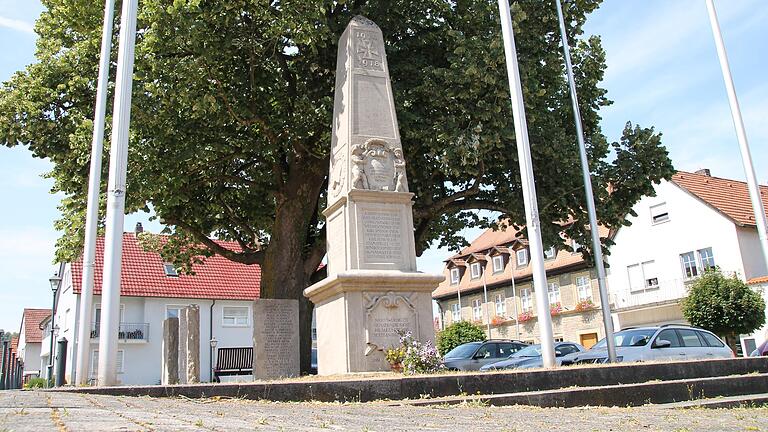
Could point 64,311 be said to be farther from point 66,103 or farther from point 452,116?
point 452,116

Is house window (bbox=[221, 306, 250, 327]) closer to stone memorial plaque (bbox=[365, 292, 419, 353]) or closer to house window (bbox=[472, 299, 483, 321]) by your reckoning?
house window (bbox=[472, 299, 483, 321])

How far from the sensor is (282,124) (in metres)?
17.5

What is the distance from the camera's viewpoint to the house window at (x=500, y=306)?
4495 cm

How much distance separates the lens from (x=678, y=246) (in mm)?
36875

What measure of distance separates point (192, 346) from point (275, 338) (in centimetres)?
293

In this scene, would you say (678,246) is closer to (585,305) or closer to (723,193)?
(723,193)

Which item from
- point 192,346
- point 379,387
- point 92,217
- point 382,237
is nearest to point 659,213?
point 382,237

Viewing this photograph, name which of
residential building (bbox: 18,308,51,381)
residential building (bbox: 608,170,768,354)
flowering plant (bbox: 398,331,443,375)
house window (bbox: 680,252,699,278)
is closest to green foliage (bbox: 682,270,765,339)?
residential building (bbox: 608,170,768,354)

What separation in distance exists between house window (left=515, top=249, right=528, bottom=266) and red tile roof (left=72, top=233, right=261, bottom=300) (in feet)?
55.8

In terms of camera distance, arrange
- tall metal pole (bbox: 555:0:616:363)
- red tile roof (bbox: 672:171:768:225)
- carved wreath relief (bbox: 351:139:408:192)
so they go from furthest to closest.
Answer: red tile roof (bbox: 672:171:768:225) < tall metal pole (bbox: 555:0:616:363) < carved wreath relief (bbox: 351:139:408:192)

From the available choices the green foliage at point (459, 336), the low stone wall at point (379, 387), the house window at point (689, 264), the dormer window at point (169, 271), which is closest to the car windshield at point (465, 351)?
the low stone wall at point (379, 387)

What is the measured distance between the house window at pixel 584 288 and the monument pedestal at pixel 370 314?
3003cm

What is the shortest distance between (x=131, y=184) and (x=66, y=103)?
3.49 meters

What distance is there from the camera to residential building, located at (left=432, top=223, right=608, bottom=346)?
3966cm
